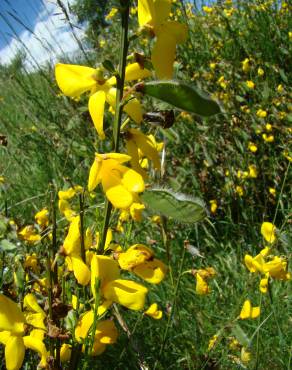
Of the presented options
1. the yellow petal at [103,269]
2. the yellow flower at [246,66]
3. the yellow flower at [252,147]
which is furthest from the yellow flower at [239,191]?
the yellow petal at [103,269]

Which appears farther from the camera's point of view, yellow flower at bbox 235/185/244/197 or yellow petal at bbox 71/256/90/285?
yellow flower at bbox 235/185/244/197

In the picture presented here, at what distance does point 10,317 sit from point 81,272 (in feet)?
0.40

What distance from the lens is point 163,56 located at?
0.70 m

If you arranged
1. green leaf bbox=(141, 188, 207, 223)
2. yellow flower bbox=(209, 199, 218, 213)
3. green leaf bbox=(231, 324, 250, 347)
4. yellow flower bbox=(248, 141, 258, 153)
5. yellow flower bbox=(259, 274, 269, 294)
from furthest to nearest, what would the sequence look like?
yellow flower bbox=(248, 141, 258, 153), yellow flower bbox=(209, 199, 218, 213), yellow flower bbox=(259, 274, 269, 294), green leaf bbox=(231, 324, 250, 347), green leaf bbox=(141, 188, 207, 223)

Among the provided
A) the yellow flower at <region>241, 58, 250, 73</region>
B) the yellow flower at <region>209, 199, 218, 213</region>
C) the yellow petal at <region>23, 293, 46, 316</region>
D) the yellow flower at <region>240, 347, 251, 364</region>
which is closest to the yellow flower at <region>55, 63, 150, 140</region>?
the yellow petal at <region>23, 293, 46, 316</region>

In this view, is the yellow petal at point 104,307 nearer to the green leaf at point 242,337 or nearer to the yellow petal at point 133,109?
the yellow petal at point 133,109

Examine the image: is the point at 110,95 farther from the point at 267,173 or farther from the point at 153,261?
the point at 267,173

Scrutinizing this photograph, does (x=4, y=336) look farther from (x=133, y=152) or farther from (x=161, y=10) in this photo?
(x=161, y=10)

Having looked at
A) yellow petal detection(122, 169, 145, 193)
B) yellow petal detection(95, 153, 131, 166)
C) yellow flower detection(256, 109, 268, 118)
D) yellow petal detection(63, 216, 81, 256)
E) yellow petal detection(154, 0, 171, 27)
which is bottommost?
yellow flower detection(256, 109, 268, 118)

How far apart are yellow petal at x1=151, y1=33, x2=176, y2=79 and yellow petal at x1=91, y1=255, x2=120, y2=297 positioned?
285 mm

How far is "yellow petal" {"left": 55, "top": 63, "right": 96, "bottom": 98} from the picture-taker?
2.39ft

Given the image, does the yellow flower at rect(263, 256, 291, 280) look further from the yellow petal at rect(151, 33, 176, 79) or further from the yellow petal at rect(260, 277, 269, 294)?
the yellow petal at rect(151, 33, 176, 79)

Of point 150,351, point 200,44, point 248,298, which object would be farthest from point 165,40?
point 200,44

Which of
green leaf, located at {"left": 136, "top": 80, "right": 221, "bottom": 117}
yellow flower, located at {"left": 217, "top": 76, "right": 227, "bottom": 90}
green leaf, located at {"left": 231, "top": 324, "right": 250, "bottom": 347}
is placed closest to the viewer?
green leaf, located at {"left": 136, "top": 80, "right": 221, "bottom": 117}
